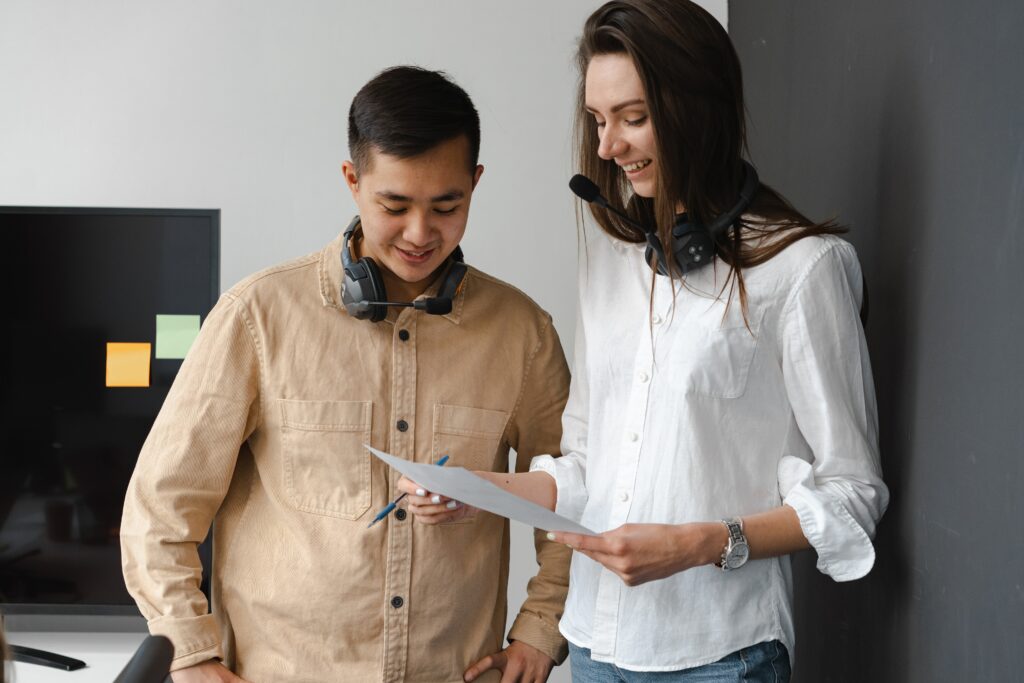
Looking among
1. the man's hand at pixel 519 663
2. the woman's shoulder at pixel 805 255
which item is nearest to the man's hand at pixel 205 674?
the man's hand at pixel 519 663

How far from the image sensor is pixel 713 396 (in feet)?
4.61

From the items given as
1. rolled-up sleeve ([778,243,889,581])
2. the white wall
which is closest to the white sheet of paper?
rolled-up sleeve ([778,243,889,581])

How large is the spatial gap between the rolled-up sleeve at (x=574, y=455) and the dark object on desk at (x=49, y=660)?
4.24 feet

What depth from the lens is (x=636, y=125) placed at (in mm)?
1448

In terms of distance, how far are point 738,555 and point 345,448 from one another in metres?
0.66

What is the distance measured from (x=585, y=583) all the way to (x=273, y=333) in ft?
2.03

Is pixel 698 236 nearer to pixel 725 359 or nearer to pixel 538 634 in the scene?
pixel 725 359

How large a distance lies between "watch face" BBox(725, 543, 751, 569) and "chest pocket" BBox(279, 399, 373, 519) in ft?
2.00

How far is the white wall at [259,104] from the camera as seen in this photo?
9.21 ft

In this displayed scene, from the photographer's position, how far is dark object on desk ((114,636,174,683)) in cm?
73

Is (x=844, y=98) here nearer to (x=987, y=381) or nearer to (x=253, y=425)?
(x=987, y=381)

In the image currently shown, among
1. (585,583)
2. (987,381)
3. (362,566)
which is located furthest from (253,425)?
(987,381)

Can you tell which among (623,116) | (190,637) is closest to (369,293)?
(623,116)

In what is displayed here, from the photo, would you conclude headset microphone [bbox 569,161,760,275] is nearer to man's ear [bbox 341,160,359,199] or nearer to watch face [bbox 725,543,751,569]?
watch face [bbox 725,543,751,569]
